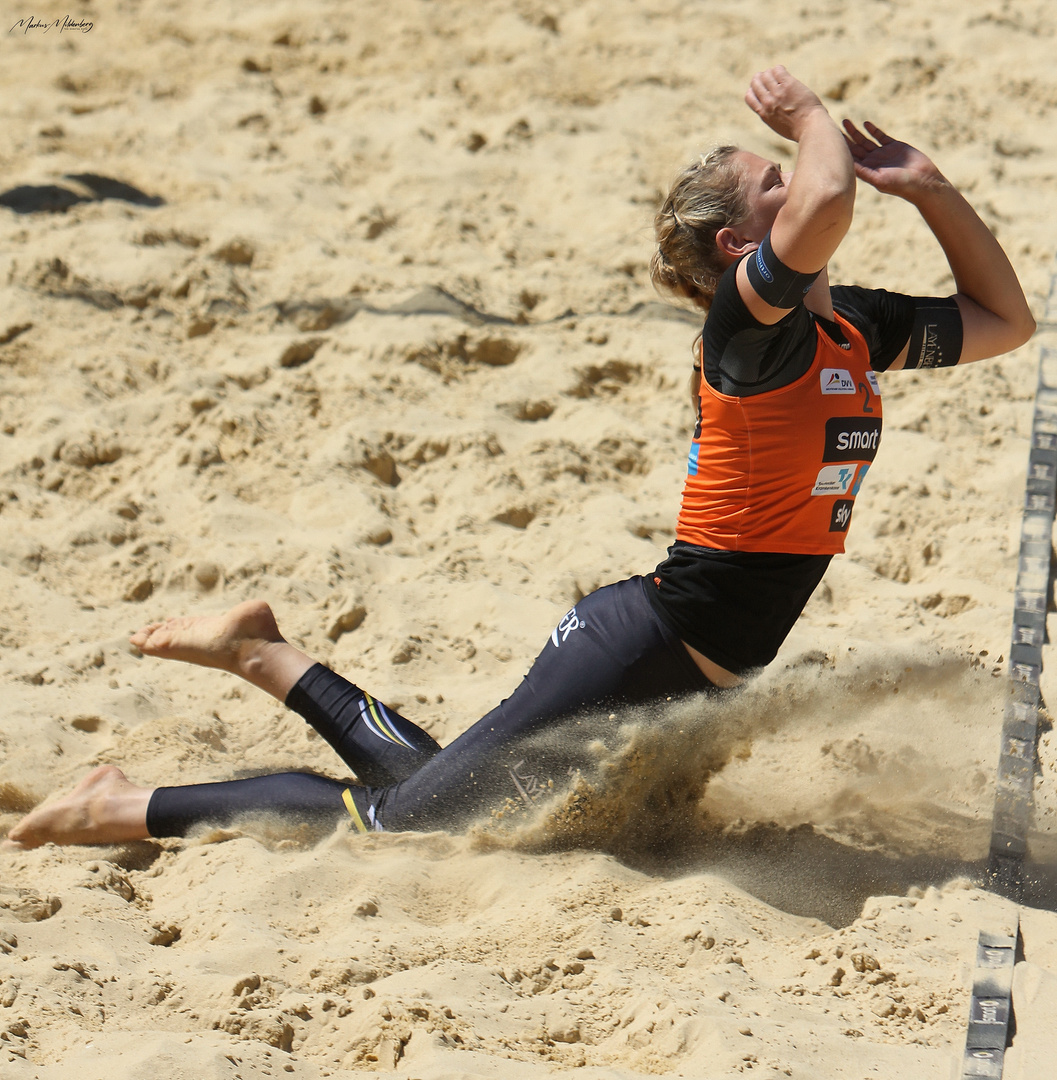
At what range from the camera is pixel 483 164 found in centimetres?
502

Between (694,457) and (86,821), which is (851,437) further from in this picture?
(86,821)

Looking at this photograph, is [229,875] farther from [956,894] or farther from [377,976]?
[956,894]

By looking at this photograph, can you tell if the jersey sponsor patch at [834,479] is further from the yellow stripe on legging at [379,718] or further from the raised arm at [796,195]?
the yellow stripe on legging at [379,718]

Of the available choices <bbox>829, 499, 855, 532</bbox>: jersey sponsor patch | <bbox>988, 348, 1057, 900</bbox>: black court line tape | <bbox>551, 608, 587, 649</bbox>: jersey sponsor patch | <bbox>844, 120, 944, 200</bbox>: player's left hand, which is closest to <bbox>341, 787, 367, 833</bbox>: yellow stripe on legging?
Answer: <bbox>551, 608, 587, 649</bbox>: jersey sponsor patch

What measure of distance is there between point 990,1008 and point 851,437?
1013 mm

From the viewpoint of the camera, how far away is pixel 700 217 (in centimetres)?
223

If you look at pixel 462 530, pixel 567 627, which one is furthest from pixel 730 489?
pixel 462 530

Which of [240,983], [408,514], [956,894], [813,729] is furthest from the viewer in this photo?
[408,514]

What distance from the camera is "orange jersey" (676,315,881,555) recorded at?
221 cm

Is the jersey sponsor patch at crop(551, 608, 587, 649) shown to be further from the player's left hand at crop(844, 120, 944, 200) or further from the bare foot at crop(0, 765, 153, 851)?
the player's left hand at crop(844, 120, 944, 200)

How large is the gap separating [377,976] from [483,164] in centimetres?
379

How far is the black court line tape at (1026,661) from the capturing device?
238 centimetres

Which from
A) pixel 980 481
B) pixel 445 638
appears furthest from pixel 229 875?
pixel 980 481

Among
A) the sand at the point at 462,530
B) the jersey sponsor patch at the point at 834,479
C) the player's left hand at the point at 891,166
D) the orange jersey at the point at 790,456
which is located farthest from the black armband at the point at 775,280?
the sand at the point at 462,530
